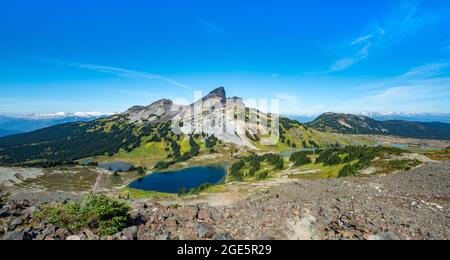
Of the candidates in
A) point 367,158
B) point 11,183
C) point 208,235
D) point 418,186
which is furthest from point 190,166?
point 208,235

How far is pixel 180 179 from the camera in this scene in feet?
407

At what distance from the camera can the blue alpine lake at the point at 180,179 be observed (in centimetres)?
10854

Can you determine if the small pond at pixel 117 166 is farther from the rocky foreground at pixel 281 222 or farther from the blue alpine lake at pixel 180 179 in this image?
the rocky foreground at pixel 281 222

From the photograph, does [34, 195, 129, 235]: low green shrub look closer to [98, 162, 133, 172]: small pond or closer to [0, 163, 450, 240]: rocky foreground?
[0, 163, 450, 240]: rocky foreground

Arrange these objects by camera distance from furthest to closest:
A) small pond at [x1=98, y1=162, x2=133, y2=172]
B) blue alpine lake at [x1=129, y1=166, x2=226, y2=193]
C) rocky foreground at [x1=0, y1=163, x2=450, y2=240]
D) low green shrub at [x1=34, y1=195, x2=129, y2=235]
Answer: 1. small pond at [x1=98, y1=162, x2=133, y2=172]
2. blue alpine lake at [x1=129, y1=166, x2=226, y2=193]
3. rocky foreground at [x1=0, y1=163, x2=450, y2=240]
4. low green shrub at [x1=34, y1=195, x2=129, y2=235]

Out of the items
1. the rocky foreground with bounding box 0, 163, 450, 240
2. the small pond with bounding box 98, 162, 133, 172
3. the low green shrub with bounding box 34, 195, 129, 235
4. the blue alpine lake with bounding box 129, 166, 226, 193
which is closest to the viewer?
the low green shrub with bounding box 34, 195, 129, 235

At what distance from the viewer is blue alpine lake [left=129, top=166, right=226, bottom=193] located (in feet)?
356

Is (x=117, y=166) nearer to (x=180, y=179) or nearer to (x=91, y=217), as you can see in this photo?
(x=180, y=179)

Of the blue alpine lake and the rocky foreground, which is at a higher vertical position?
the rocky foreground

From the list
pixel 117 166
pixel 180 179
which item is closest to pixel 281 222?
pixel 180 179

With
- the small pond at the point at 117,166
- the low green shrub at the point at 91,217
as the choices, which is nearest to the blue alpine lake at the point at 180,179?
the small pond at the point at 117,166

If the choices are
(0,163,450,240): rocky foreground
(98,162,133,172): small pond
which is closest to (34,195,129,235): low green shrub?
(0,163,450,240): rocky foreground

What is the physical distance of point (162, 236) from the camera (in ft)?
61.3
